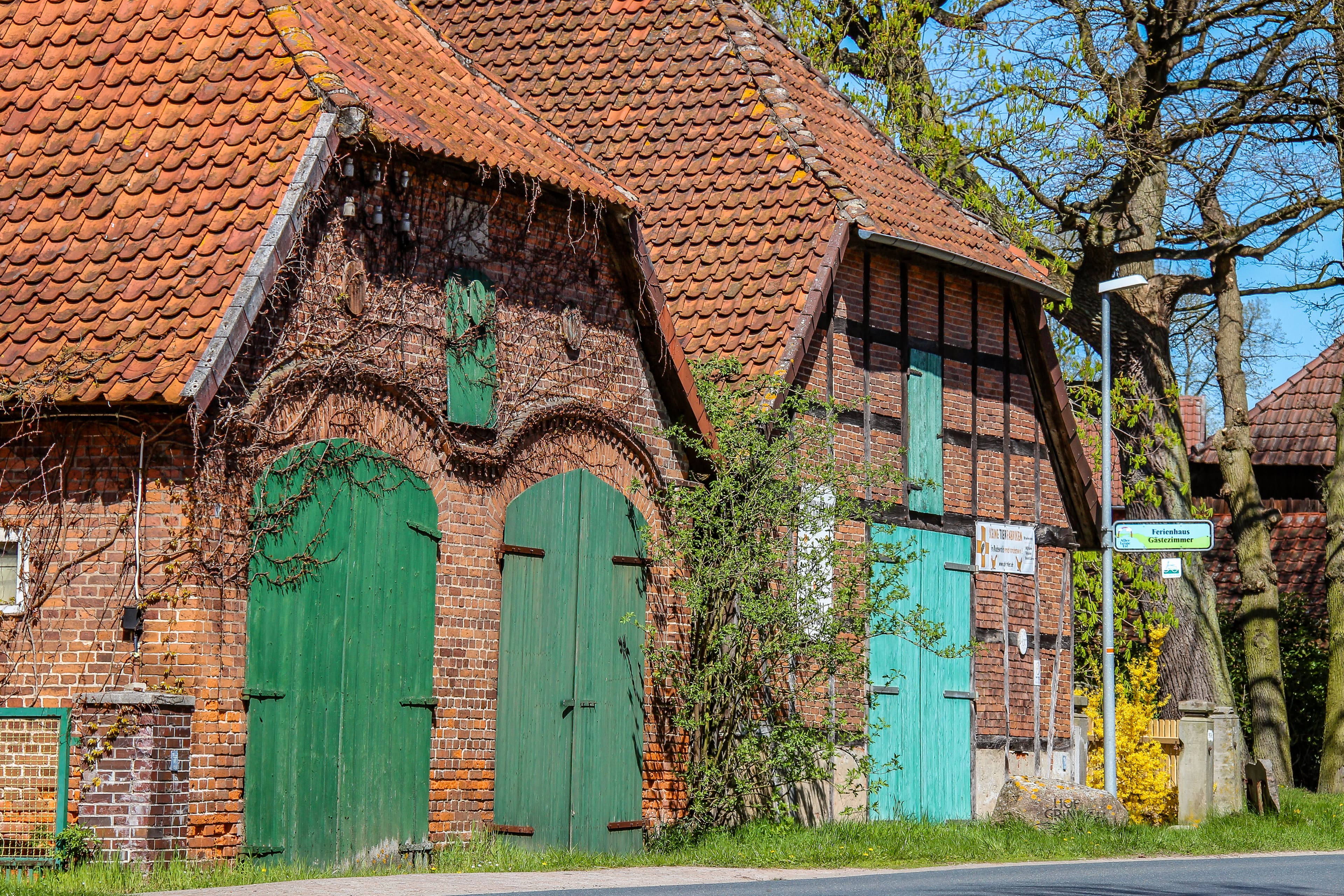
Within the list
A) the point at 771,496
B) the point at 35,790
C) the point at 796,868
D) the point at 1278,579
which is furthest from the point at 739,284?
the point at 1278,579

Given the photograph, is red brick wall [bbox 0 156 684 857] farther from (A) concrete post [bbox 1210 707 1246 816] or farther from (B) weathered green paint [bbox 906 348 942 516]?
(A) concrete post [bbox 1210 707 1246 816]

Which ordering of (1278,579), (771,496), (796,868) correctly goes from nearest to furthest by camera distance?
(796,868)
(771,496)
(1278,579)

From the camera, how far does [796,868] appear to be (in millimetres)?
13320

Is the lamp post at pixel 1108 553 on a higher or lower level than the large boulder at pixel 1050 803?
higher

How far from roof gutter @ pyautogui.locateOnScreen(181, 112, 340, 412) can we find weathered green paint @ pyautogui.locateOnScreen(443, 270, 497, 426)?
1717 millimetres

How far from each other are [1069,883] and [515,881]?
150 inches

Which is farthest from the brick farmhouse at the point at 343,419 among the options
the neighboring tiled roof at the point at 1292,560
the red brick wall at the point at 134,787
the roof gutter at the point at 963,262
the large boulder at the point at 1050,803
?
the neighboring tiled roof at the point at 1292,560

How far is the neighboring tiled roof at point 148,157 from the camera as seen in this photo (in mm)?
11055

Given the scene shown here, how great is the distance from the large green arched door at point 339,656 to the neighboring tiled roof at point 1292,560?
19.9 m

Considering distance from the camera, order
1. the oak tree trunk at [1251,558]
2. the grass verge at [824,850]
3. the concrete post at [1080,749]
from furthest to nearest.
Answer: the oak tree trunk at [1251,558] → the concrete post at [1080,749] → the grass verge at [824,850]

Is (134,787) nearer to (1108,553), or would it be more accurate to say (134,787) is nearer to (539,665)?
(539,665)

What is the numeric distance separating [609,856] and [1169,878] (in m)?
4.24

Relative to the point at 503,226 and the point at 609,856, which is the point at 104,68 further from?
the point at 609,856

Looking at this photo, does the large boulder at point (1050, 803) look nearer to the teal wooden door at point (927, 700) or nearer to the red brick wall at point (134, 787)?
the teal wooden door at point (927, 700)
